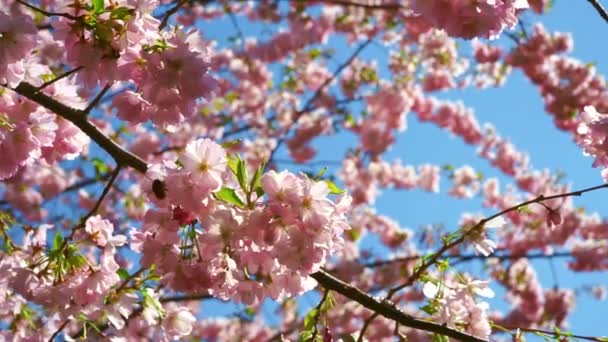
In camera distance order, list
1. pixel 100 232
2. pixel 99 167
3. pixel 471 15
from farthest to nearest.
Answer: pixel 99 167
pixel 100 232
pixel 471 15

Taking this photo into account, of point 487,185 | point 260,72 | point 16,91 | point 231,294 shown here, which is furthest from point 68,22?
point 487,185

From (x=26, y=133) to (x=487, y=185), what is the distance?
1042 centimetres

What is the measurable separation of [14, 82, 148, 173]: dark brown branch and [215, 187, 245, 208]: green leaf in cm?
42

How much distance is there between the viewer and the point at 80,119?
2.48 metres

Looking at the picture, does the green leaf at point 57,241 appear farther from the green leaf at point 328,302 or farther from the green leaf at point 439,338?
the green leaf at point 439,338

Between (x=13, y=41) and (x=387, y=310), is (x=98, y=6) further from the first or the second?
(x=387, y=310)

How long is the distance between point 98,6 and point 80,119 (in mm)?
613

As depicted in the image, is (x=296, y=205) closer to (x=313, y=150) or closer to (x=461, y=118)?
(x=313, y=150)

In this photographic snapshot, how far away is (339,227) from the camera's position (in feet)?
6.77

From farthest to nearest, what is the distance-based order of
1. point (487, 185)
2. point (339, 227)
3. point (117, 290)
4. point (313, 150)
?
1. point (487, 185)
2. point (313, 150)
3. point (117, 290)
4. point (339, 227)

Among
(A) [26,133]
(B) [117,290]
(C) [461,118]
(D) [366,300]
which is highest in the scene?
(C) [461,118]

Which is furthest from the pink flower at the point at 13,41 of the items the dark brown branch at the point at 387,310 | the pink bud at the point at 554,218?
the pink bud at the point at 554,218

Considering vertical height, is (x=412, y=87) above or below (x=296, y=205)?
above

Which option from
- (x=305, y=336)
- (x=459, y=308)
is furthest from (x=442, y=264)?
(x=305, y=336)
